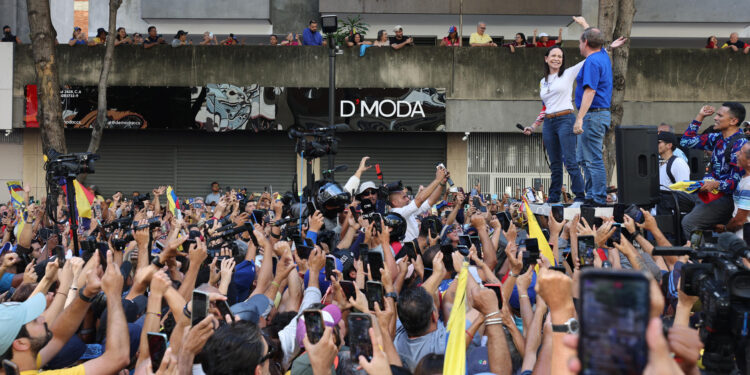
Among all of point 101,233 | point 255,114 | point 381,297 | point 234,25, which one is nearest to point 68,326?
point 381,297

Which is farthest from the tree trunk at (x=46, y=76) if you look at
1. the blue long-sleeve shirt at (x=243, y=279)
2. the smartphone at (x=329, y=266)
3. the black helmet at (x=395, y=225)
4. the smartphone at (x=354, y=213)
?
the smartphone at (x=329, y=266)

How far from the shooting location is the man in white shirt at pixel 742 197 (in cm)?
568

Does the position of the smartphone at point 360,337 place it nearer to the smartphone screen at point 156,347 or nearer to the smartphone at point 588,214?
the smartphone screen at point 156,347

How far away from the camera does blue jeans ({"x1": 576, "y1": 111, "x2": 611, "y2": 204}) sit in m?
7.13

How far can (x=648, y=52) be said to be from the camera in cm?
1934

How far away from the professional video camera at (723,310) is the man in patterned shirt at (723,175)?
11.6 feet

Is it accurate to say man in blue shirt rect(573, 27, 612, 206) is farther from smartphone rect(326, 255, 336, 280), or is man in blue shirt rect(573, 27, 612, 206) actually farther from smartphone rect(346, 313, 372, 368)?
smartphone rect(346, 313, 372, 368)

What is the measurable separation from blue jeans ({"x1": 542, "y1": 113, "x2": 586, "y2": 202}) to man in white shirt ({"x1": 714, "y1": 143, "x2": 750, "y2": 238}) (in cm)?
175

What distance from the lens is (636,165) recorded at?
638cm

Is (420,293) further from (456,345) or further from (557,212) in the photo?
(557,212)

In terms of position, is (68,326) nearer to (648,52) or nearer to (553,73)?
(553,73)

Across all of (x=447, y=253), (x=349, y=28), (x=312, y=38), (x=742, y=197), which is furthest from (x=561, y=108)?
(x=349, y=28)

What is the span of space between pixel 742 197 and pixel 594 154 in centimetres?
166

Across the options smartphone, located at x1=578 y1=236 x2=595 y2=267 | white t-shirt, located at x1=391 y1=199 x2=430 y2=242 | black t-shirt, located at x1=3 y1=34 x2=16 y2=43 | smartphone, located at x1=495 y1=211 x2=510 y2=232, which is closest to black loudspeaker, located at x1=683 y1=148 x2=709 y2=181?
smartphone, located at x1=495 y1=211 x2=510 y2=232
